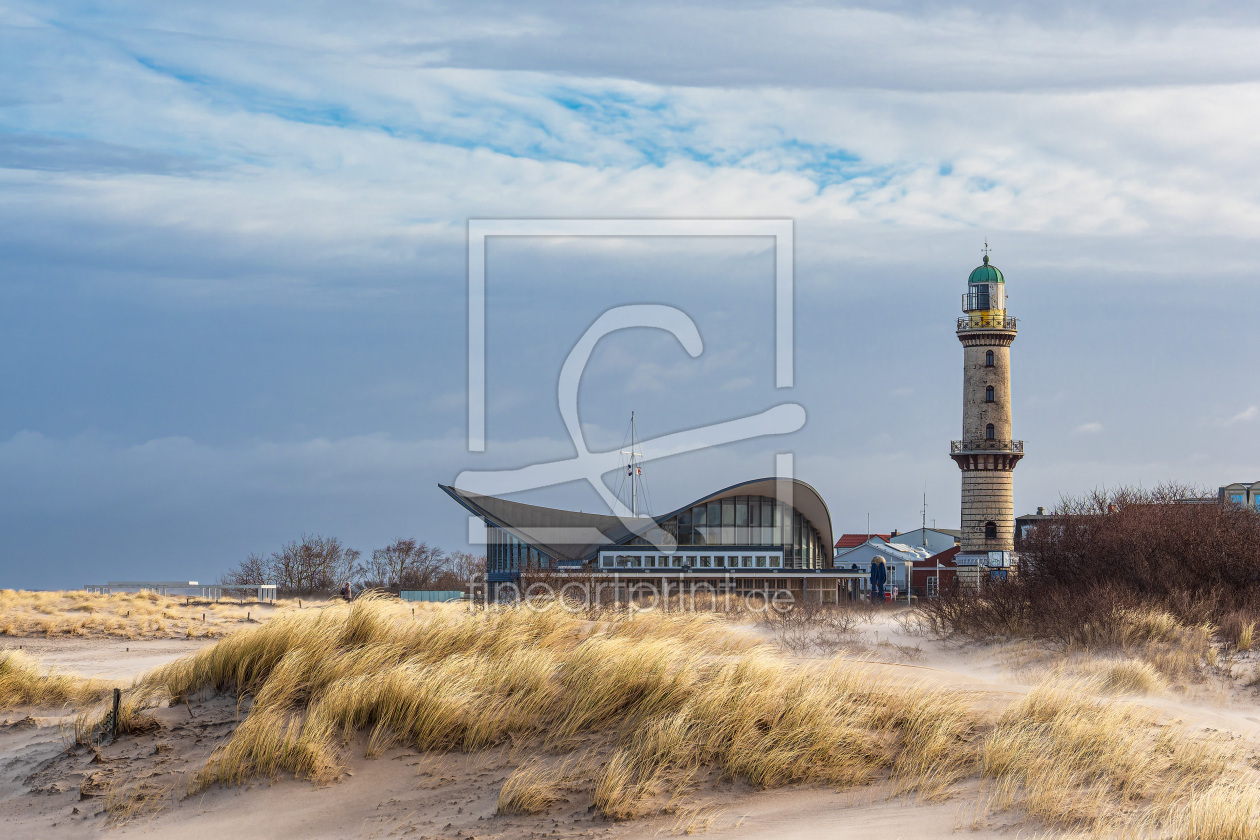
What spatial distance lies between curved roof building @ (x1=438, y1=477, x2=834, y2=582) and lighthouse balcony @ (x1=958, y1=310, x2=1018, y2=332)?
17.4 m

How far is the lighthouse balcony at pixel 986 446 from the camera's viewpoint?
203 ft

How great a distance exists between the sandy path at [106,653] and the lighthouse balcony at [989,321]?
165ft

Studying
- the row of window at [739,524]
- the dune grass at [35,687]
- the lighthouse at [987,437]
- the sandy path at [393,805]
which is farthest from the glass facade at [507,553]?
the sandy path at [393,805]

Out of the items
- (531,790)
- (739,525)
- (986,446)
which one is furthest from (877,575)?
(531,790)

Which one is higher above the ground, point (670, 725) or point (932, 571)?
point (670, 725)

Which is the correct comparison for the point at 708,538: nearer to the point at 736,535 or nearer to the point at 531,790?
the point at 736,535

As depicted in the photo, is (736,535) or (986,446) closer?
(736,535)

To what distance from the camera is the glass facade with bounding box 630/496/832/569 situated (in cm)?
5078

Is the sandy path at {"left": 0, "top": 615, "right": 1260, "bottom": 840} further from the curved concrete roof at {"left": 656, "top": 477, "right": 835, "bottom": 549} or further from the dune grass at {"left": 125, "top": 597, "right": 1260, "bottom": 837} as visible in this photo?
the curved concrete roof at {"left": 656, "top": 477, "right": 835, "bottom": 549}

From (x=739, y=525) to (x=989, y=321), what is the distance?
23.4 meters

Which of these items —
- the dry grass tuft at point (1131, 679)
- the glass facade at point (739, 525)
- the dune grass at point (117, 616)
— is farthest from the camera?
the glass facade at point (739, 525)

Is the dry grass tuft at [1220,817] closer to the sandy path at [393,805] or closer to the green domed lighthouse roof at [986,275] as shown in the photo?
the sandy path at [393,805]

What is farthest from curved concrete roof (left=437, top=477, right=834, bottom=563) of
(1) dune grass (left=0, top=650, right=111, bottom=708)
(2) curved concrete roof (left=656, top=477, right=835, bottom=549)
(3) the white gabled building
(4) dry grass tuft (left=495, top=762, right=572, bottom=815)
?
(4) dry grass tuft (left=495, top=762, right=572, bottom=815)

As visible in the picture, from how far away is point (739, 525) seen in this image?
51.2m
